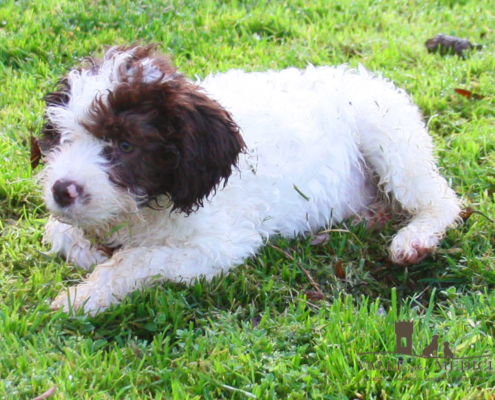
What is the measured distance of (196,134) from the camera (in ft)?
10.7

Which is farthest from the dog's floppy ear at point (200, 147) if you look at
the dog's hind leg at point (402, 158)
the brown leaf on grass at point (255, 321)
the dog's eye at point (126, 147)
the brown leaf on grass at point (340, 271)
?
the dog's hind leg at point (402, 158)

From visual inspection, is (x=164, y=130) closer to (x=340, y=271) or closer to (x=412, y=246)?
(x=340, y=271)

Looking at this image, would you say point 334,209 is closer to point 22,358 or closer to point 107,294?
point 107,294

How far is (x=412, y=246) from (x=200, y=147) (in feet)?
4.74

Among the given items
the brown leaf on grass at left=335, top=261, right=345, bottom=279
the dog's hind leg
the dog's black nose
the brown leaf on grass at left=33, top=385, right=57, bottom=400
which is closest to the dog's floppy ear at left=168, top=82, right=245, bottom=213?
the dog's black nose

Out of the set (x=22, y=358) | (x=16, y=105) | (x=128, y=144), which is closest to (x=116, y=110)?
(x=128, y=144)

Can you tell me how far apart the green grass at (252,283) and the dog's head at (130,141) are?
0.50 m

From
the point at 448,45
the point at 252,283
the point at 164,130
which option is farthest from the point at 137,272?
the point at 448,45

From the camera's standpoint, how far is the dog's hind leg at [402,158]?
14.2 feet

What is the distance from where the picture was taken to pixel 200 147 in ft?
10.8

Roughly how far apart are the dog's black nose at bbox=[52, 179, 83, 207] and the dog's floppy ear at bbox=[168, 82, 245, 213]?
49 centimetres

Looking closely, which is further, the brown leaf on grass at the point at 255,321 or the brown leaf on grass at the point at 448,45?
the brown leaf on grass at the point at 448,45

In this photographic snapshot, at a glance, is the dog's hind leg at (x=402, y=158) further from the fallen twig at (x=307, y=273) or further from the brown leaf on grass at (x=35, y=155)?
the brown leaf on grass at (x=35, y=155)

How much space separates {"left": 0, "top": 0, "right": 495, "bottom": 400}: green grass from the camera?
9.12 feet
